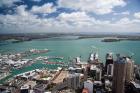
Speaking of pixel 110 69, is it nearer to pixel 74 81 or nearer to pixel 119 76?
pixel 119 76

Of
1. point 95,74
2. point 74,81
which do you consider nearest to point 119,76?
point 74,81

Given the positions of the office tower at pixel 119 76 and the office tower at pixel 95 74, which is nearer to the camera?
the office tower at pixel 119 76

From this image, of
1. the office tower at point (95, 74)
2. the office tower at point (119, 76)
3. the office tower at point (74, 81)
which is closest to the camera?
the office tower at point (119, 76)

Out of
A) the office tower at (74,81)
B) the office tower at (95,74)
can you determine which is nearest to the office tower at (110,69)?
the office tower at (95,74)

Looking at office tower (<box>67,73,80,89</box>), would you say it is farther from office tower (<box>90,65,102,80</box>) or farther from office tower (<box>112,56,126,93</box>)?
office tower (<box>112,56,126,93</box>)

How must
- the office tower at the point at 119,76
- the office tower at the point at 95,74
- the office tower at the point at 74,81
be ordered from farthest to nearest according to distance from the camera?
the office tower at the point at 95,74 → the office tower at the point at 74,81 → the office tower at the point at 119,76

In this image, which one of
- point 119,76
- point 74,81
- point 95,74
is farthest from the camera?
point 95,74

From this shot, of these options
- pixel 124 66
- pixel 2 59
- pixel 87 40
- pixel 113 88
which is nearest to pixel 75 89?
pixel 113 88

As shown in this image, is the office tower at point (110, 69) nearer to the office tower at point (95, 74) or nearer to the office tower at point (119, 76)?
the office tower at point (95, 74)

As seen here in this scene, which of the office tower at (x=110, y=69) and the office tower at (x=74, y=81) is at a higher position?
the office tower at (x=110, y=69)
